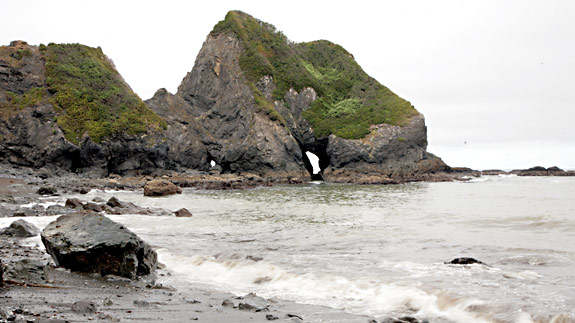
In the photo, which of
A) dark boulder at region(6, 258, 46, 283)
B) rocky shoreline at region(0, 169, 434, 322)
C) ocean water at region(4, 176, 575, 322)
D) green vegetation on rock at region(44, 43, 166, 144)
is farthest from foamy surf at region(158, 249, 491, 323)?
green vegetation on rock at region(44, 43, 166, 144)

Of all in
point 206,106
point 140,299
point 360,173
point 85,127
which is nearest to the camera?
point 140,299

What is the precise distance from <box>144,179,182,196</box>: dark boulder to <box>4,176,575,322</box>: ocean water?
1522 cm

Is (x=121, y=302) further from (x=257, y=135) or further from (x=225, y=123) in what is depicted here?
(x=225, y=123)

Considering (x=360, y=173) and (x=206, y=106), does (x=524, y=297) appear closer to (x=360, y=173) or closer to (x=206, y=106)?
(x=360, y=173)

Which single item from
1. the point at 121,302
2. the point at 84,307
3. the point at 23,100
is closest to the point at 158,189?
the point at 121,302

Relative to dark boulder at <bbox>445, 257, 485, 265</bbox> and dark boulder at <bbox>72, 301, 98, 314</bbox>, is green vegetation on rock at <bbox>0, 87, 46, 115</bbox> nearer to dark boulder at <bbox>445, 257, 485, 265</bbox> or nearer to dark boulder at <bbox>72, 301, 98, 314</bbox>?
dark boulder at <bbox>72, 301, 98, 314</bbox>

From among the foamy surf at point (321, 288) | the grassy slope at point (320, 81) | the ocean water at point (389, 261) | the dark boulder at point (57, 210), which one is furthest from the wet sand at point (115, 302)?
the grassy slope at point (320, 81)

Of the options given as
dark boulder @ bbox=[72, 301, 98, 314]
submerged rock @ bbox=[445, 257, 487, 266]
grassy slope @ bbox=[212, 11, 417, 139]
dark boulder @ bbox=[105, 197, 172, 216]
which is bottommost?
dark boulder @ bbox=[105, 197, 172, 216]

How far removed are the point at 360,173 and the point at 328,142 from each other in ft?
38.2

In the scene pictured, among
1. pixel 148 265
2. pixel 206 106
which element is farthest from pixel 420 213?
pixel 206 106

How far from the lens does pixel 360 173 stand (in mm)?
68188

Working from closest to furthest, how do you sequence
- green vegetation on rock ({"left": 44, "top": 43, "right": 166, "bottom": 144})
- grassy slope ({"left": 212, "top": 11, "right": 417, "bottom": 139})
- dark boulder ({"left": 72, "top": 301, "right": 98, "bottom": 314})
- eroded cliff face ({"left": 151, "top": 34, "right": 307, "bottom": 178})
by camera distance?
dark boulder ({"left": 72, "top": 301, "right": 98, "bottom": 314}) < green vegetation on rock ({"left": 44, "top": 43, "right": 166, "bottom": 144}) < eroded cliff face ({"left": 151, "top": 34, "right": 307, "bottom": 178}) < grassy slope ({"left": 212, "top": 11, "right": 417, "bottom": 139})

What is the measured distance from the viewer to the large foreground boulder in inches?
320

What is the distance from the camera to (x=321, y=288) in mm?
7973
